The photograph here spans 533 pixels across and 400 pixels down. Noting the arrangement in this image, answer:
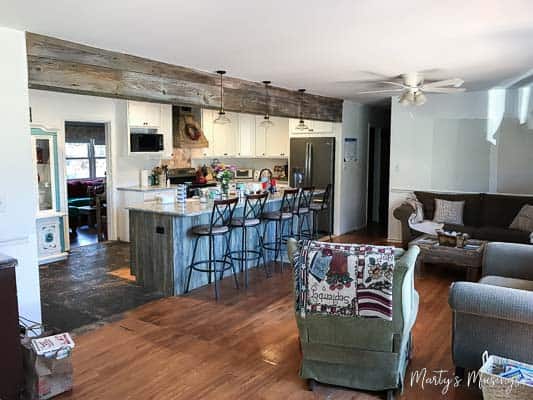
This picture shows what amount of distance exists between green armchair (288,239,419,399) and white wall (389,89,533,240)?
4.69 metres

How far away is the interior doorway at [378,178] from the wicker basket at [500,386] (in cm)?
674

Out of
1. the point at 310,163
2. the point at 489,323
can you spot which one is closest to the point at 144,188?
the point at 310,163

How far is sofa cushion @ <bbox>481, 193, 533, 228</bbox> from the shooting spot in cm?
638

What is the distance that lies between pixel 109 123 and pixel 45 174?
4.65 ft

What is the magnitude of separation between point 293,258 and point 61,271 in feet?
13.1

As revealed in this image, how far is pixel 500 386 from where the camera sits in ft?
7.80

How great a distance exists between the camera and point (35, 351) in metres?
2.76

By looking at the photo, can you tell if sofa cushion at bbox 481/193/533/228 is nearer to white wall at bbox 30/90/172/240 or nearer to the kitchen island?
the kitchen island

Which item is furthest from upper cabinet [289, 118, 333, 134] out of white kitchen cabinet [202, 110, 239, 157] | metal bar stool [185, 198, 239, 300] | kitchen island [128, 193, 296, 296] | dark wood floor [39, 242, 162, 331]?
dark wood floor [39, 242, 162, 331]

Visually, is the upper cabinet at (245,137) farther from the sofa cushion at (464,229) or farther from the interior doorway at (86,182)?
the sofa cushion at (464,229)

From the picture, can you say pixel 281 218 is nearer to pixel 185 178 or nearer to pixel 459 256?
pixel 459 256

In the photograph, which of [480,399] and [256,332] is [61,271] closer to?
[256,332]

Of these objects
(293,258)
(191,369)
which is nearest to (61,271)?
(191,369)

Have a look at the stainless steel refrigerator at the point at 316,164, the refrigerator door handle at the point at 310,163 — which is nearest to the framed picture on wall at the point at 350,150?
the stainless steel refrigerator at the point at 316,164
